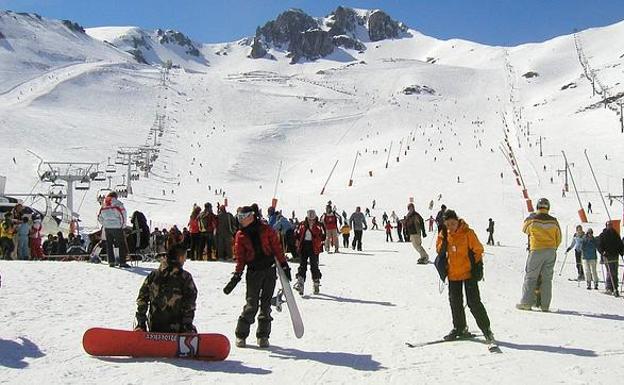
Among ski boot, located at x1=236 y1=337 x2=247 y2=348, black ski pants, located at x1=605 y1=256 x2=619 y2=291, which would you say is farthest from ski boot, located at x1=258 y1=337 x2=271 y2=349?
black ski pants, located at x1=605 y1=256 x2=619 y2=291

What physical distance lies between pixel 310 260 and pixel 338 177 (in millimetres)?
42677

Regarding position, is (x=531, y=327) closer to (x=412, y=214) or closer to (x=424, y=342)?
(x=424, y=342)

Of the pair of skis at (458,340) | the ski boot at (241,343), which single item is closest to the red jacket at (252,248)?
the ski boot at (241,343)

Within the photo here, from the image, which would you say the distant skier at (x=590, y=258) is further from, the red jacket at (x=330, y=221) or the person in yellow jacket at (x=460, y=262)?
the person in yellow jacket at (x=460, y=262)

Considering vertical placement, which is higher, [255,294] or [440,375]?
[255,294]

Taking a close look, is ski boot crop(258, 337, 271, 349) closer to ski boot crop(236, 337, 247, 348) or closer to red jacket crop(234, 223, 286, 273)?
ski boot crop(236, 337, 247, 348)

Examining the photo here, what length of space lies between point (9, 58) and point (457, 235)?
138 metres

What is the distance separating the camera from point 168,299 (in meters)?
6.25

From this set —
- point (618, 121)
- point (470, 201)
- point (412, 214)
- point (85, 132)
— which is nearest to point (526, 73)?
point (618, 121)

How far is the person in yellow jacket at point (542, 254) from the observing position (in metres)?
9.62

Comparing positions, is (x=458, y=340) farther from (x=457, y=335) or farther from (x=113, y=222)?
(x=113, y=222)

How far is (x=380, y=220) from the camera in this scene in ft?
123

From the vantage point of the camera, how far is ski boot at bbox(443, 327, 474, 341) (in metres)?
7.30

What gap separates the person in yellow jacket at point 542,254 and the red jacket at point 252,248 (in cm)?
450
